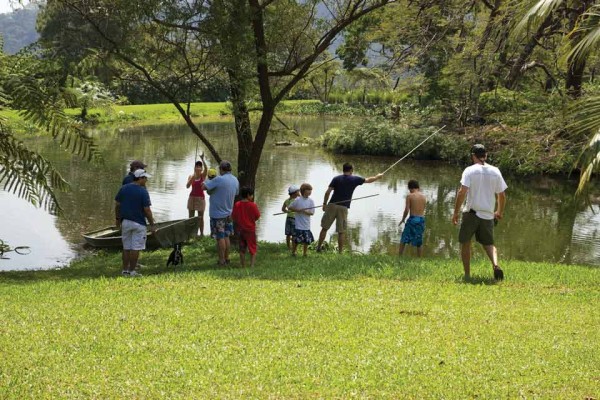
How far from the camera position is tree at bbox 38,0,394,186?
13.1m

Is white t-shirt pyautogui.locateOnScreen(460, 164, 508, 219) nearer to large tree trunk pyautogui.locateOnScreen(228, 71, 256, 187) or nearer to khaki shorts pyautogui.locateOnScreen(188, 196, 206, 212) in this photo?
large tree trunk pyautogui.locateOnScreen(228, 71, 256, 187)

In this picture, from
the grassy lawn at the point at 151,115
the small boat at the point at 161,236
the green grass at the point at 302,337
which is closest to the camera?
the green grass at the point at 302,337

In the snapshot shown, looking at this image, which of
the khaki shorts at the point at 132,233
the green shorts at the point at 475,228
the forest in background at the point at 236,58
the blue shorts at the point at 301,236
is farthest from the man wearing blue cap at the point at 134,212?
the green shorts at the point at 475,228

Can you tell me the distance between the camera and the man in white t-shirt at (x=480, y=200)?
936 centimetres

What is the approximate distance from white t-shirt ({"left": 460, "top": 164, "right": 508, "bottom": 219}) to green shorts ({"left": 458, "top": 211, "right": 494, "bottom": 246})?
73 mm

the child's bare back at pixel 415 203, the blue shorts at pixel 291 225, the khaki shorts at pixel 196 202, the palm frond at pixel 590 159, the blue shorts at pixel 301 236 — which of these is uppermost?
the palm frond at pixel 590 159

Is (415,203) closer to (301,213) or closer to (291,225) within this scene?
(301,213)

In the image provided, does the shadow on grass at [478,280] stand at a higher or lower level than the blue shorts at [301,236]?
lower

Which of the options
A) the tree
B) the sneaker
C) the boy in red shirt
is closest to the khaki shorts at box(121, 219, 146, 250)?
the boy in red shirt

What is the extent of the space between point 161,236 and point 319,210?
743 cm

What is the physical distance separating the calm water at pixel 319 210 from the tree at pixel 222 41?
11.8ft

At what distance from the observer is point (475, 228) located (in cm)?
959

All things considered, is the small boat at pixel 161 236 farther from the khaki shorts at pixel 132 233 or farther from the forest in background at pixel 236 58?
the khaki shorts at pixel 132 233

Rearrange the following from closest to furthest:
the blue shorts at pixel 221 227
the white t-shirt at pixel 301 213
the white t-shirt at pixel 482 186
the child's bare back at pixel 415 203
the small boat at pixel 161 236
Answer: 1. the white t-shirt at pixel 482 186
2. the blue shorts at pixel 221 227
3. the white t-shirt at pixel 301 213
4. the child's bare back at pixel 415 203
5. the small boat at pixel 161 236
